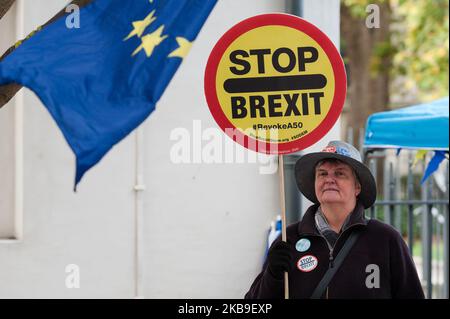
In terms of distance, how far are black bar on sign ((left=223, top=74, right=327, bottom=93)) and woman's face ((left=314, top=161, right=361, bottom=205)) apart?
42 cm

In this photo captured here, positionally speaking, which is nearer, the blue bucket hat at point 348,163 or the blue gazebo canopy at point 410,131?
the blue bucket hat at point 348,163

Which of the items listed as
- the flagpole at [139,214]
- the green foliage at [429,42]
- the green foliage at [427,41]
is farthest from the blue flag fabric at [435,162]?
the green foliage at [429,42]

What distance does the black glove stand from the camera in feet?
16.3

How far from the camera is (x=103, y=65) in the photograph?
17.4 ft

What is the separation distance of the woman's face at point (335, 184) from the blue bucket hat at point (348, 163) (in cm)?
3

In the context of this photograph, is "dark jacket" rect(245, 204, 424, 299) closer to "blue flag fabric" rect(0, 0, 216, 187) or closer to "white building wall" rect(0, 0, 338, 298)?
"blue flag fabric" rect(0, 0, 216, 187)

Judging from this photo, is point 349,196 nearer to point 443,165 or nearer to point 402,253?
point 402,253

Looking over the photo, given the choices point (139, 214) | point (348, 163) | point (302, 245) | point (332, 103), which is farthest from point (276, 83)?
point (139, 214)

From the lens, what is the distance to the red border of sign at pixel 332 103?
5.17m

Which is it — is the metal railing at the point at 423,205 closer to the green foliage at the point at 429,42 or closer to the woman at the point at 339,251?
the woman at the point at 339,251

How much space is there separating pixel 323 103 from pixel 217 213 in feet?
10.9

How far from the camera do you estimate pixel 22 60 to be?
512 cm

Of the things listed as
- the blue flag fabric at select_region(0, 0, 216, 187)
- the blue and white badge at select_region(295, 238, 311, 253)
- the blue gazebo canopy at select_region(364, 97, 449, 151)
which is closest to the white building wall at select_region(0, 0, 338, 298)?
the blue gazebo canopy at select_region(364, 97, 449, 151)

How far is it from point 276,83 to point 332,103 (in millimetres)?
291
